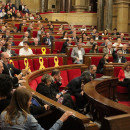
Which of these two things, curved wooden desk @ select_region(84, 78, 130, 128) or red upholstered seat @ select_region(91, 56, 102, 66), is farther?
red upholstered seat @ select_region(91, 56, 102, 66)

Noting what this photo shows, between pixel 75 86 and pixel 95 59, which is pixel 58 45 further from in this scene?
pixel 75 86

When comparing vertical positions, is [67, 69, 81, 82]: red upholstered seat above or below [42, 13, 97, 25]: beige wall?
below

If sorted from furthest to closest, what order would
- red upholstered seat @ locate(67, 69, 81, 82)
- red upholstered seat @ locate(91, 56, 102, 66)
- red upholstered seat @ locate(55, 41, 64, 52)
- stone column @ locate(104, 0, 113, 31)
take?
stone column @ locate(104, 0, 113, 31) < red upholstered seat @ locate(55, 41, 64, 52) < red upholstered seat @ locate(91, 56, 102, 66) < red upholstered seat @ locate(67, 69, 81, 82)

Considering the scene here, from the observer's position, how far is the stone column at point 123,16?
15523 mm

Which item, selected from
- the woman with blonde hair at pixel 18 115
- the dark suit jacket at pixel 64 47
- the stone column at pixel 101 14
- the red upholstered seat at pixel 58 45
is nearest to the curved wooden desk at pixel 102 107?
the woman with blonde hair at pixel 18 115

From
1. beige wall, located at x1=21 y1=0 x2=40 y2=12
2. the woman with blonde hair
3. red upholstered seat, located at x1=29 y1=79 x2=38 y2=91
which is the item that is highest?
beige wall, located at x1=21 y1=0 x2=40 y2=12

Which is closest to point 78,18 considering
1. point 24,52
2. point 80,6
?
point 80,6

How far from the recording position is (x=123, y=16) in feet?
50.9

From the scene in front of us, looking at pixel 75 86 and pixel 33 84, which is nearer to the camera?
pixel 33 84

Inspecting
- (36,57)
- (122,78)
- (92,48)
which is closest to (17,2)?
(92,48)

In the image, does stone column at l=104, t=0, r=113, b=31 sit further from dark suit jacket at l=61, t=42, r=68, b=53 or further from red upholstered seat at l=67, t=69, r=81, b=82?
red upholstered seat at l=67, t=69, r=81, b=82

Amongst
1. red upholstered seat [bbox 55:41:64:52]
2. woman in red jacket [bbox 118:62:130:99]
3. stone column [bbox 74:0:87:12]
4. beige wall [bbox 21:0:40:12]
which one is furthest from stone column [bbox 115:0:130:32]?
woman in red jacket [bbox 118:62:130:99]

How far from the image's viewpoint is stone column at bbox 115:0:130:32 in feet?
50.9

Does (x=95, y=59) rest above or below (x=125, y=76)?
above
